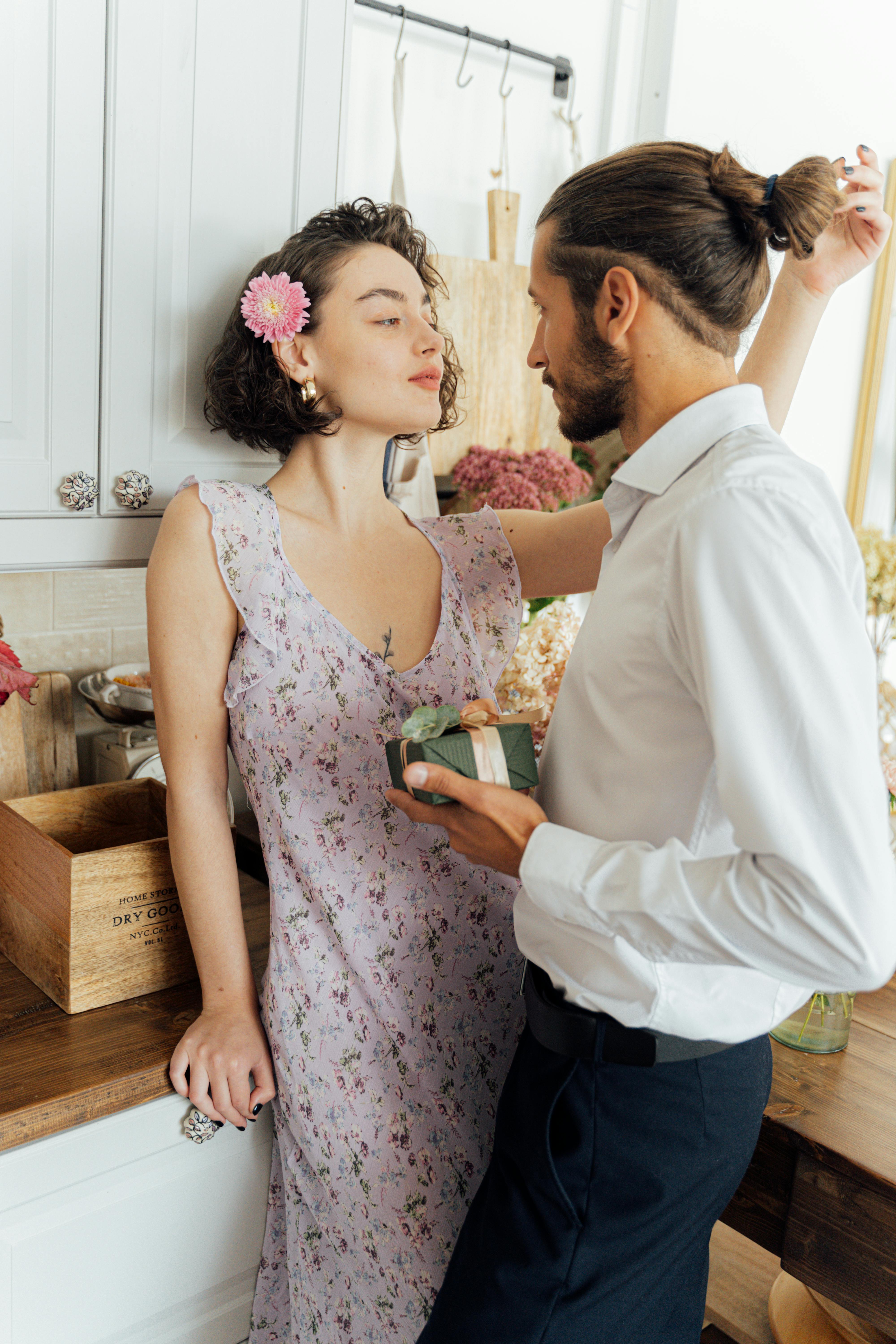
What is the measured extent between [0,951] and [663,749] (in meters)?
0.94

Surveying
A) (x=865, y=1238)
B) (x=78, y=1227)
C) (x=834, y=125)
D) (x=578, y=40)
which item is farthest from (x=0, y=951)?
(x=834, y=125)

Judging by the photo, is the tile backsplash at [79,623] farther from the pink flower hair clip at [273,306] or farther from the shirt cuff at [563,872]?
the shirt cuff at [563,872]

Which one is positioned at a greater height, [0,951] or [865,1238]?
[0,951]

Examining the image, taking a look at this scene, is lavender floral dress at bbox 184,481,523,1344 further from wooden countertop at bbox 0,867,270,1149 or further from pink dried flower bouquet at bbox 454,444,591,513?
pink dried flower bouquet at bbox 454,444,591,513

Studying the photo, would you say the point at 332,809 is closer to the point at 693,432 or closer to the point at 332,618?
the point at 332,618

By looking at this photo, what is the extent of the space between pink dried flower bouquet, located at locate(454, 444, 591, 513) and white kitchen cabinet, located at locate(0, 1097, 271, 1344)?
4.03 feet

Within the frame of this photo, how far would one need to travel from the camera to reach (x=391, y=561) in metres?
1.33

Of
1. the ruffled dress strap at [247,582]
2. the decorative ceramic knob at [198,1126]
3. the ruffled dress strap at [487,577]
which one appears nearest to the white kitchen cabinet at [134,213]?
the ruffled dress strap at [247,582]

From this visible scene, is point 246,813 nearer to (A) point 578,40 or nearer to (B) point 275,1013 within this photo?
(B) point 275,1013

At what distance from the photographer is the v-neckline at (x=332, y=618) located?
3.99 ft

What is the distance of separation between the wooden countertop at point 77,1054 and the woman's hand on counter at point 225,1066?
0.02 metres

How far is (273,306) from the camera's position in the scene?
120 cm

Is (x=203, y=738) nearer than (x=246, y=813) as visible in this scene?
Yes

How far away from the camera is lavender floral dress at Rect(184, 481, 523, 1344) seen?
118 cm
